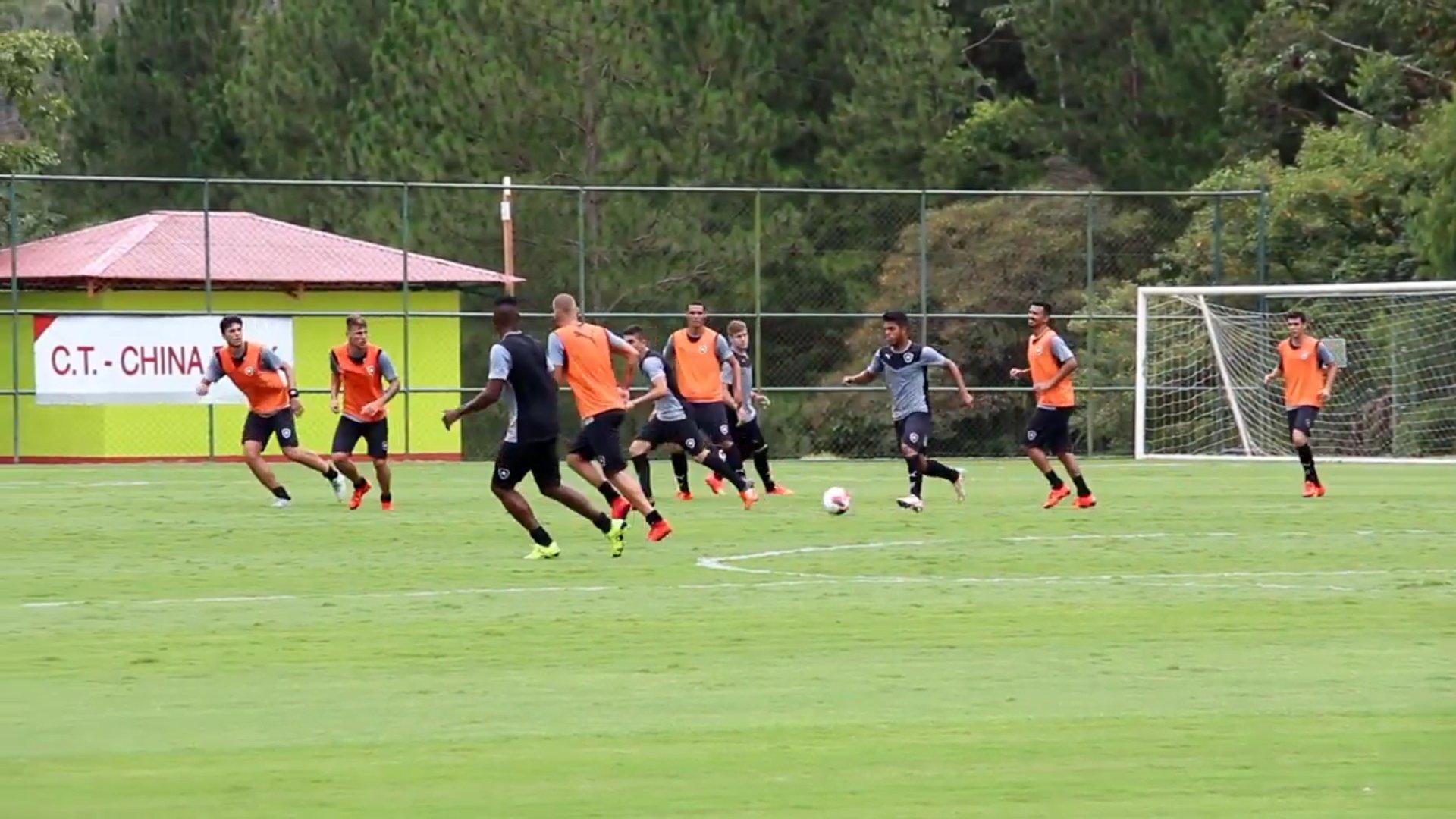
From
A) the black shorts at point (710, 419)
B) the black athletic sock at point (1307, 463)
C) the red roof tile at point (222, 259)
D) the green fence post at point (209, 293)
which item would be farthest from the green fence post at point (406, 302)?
the black athletic sock at point (1307, 463)

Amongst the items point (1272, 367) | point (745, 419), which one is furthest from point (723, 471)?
point (1272, 367)

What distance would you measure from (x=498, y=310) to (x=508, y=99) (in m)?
35.0

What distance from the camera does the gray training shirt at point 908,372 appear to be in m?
25.4

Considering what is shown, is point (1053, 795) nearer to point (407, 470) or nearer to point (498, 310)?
point (498, 310)

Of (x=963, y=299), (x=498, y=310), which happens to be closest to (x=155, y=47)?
(x=963, y=299)

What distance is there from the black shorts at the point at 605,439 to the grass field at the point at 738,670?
67 cm

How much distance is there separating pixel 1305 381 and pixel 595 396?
994 cm

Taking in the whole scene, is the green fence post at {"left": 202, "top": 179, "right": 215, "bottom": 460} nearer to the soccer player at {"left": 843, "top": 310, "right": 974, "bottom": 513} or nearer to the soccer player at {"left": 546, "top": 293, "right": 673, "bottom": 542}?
the soccer player at {"left": 843, "top": 310, "right": 974, "bottom": 513}

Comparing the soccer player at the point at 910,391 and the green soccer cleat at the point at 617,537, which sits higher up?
the soccer player at the point at 910,391

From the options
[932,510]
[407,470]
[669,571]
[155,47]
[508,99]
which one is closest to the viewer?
[669,571]

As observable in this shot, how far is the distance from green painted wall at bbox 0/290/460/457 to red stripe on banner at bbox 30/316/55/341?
0.64 meters

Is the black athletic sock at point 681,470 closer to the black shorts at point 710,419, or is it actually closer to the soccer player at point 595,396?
the black shorts at point 710,419

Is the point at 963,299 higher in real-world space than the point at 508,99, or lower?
lower

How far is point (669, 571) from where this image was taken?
711 inches
